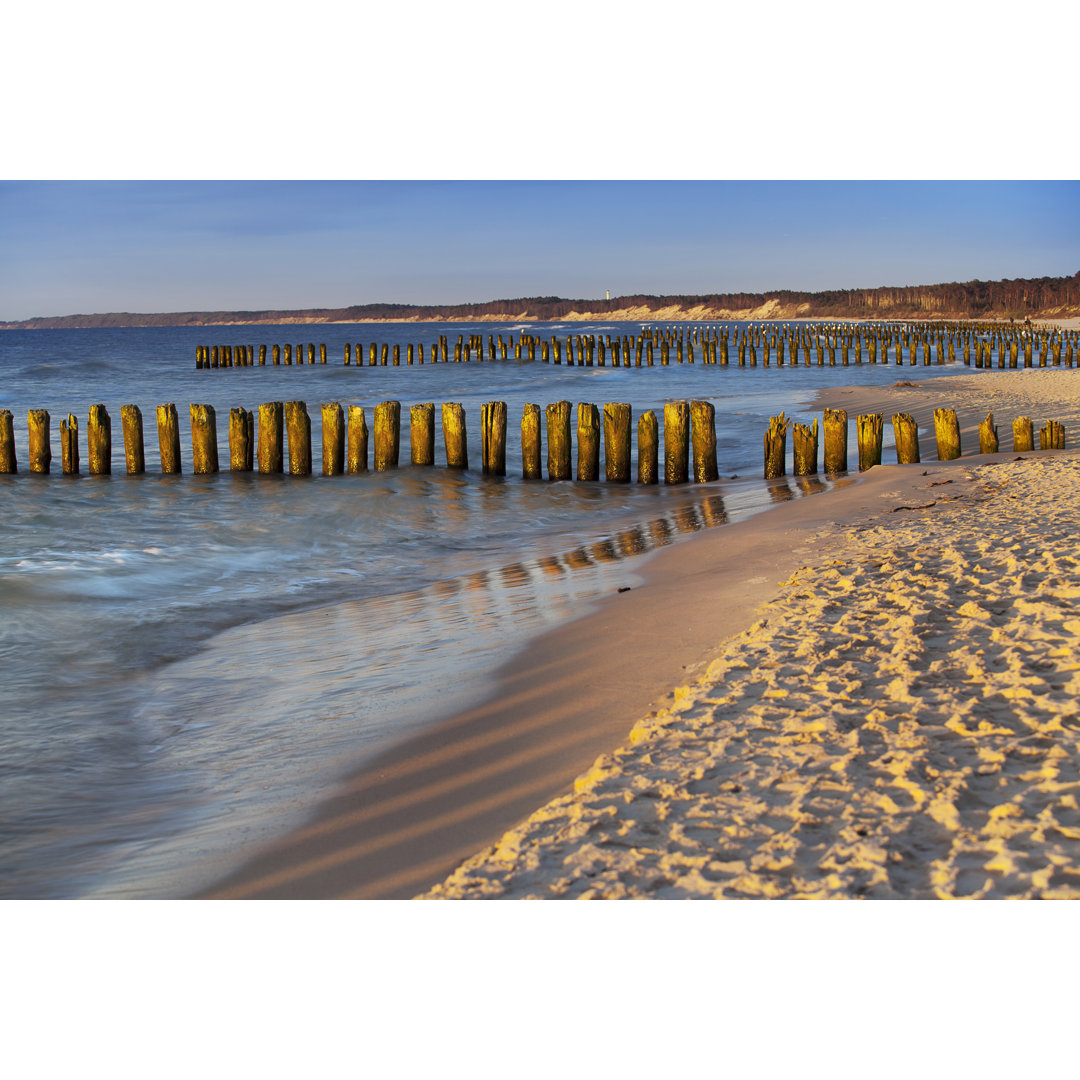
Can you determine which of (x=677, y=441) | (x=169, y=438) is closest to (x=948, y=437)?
(x=677, y=441)

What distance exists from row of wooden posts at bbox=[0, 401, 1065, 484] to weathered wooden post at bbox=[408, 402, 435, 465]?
0.05ft

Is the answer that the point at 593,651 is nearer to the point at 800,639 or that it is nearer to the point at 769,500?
the point at 800,639

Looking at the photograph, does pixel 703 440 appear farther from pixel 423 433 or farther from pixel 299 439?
pixel 299 439

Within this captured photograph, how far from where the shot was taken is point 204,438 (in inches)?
524

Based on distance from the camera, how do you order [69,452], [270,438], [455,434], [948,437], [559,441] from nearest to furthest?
[948,437] < [559,441] < [455,434] < [270,438] < [69,452]

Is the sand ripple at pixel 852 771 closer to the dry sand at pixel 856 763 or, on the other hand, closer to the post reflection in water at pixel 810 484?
the dry sand at pixel 856 763

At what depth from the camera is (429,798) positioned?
3.29 m

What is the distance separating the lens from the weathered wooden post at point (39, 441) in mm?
13500

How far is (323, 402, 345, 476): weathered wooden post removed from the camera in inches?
503

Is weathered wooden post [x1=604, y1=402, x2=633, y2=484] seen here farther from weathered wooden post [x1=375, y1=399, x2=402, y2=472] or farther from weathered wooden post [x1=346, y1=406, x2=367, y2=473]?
weathered wooden post [x1=346, y1=406, x2=367, y2=473]

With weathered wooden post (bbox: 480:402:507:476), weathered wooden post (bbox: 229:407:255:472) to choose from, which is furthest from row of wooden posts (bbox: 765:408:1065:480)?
weathered wooden post (bbox: 229:407:255:472)

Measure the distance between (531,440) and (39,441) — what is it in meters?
7.34
